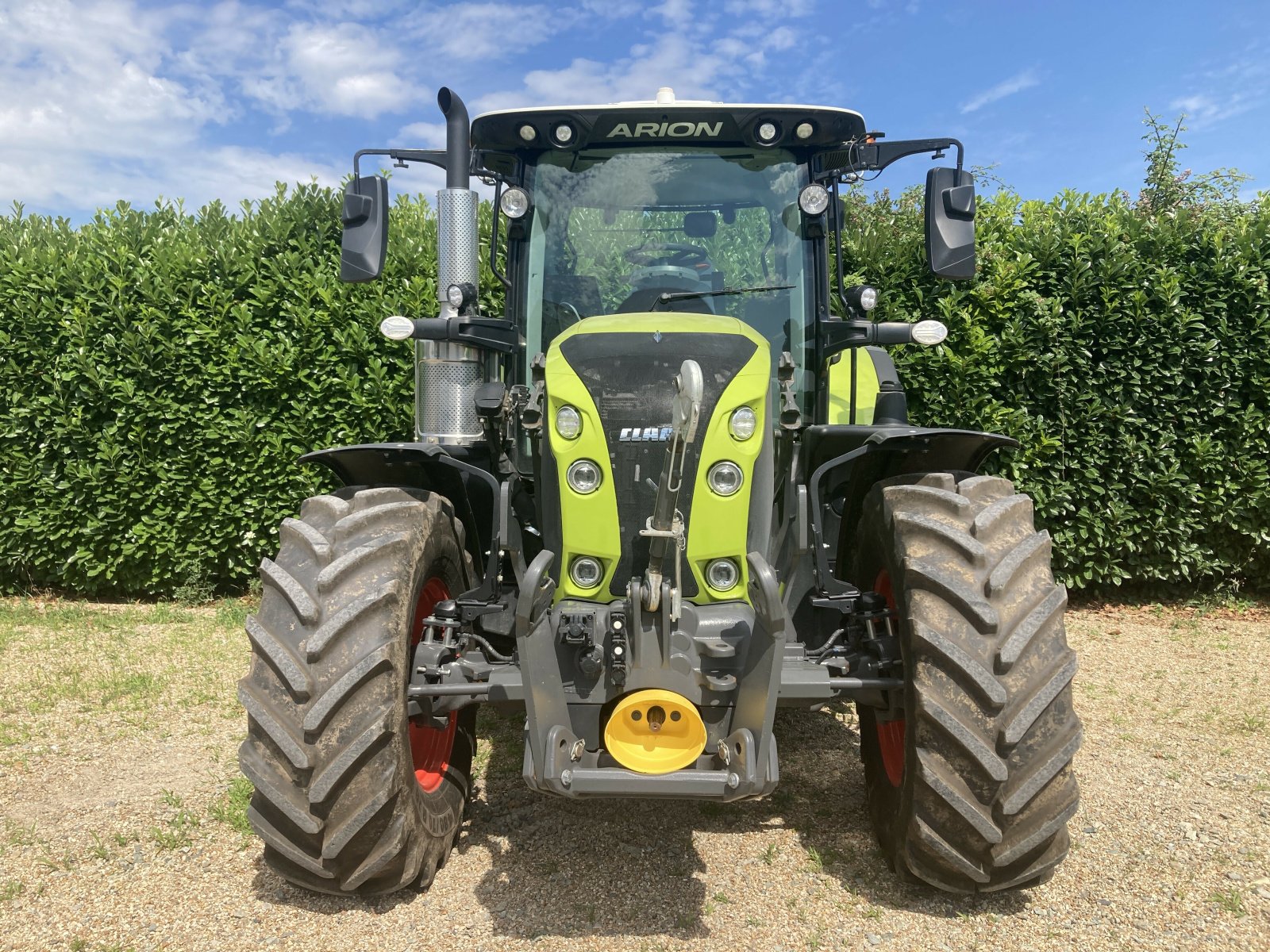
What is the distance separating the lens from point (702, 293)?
3674 millimetres

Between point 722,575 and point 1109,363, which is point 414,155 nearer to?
point 722,575

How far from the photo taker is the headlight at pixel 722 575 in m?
3.01

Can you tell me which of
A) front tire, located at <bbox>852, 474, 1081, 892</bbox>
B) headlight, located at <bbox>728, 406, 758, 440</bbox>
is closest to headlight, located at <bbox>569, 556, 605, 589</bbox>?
headlight, located at <bbox>728, 406, 758, 440</bbox>

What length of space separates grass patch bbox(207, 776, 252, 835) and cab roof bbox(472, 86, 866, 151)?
113 inches

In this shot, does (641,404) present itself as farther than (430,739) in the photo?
No

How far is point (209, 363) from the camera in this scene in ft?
23.7

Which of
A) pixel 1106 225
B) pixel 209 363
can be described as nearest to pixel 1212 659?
pixel 1106 225

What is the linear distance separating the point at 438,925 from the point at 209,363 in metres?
5.68

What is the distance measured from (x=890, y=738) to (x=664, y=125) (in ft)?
8.48

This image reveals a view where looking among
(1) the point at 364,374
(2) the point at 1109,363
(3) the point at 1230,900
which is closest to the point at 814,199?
(3) the point at 1230,900

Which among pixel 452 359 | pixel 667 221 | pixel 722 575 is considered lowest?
pixel 722 575

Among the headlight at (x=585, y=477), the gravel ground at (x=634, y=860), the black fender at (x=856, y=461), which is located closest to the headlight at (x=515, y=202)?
the headlight at (x=585, y=477)

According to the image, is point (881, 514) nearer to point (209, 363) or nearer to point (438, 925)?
point (438, 925)

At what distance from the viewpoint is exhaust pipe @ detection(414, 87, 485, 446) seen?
4.64 m
